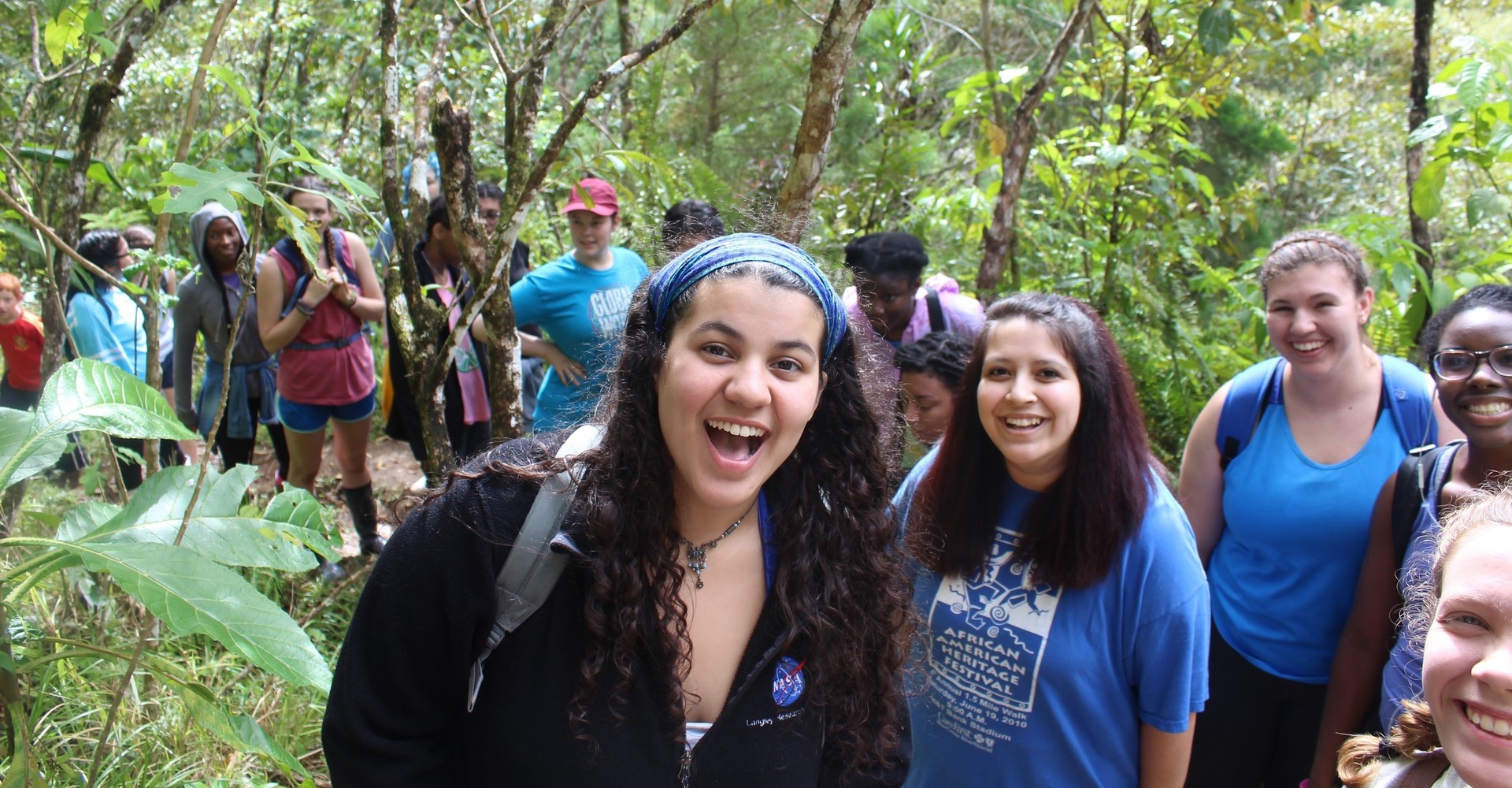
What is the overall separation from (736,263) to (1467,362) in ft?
6.21

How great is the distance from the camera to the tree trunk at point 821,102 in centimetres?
286

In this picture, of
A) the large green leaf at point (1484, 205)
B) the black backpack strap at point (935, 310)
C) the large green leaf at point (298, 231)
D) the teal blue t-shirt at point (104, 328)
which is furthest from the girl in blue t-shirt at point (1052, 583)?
the teal blue t-shirt at point (104, 328)

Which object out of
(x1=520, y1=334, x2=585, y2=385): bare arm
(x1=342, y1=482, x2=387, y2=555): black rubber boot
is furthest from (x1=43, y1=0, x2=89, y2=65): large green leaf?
(x1=342, y1=482, x2=387, y2=555): black rubber boot

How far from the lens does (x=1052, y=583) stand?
6.90 ft

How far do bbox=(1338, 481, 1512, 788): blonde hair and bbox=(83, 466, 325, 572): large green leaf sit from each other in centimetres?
185

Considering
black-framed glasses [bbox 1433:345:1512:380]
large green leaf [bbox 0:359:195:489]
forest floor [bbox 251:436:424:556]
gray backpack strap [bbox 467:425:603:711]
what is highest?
black-framed glasses [bbox 1433:345:1512:380]

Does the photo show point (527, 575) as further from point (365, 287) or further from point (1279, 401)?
point (365, 287)

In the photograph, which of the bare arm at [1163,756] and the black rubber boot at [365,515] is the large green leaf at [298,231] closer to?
the bare arm at [1163,756]

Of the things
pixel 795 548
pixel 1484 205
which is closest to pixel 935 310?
pixel 1484 205

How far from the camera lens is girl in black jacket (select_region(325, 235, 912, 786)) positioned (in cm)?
145

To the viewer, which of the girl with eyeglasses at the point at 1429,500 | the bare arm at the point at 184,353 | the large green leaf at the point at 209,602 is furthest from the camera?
the bare arm at the point at 184,353

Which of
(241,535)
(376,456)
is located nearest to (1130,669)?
(241,535)

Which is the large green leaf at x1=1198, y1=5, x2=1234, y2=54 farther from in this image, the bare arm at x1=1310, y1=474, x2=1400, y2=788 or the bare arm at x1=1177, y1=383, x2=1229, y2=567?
the bare arm at x1=1310, y1=474, x2=1400, y2=788

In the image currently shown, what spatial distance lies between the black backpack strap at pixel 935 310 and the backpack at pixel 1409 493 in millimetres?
1859
